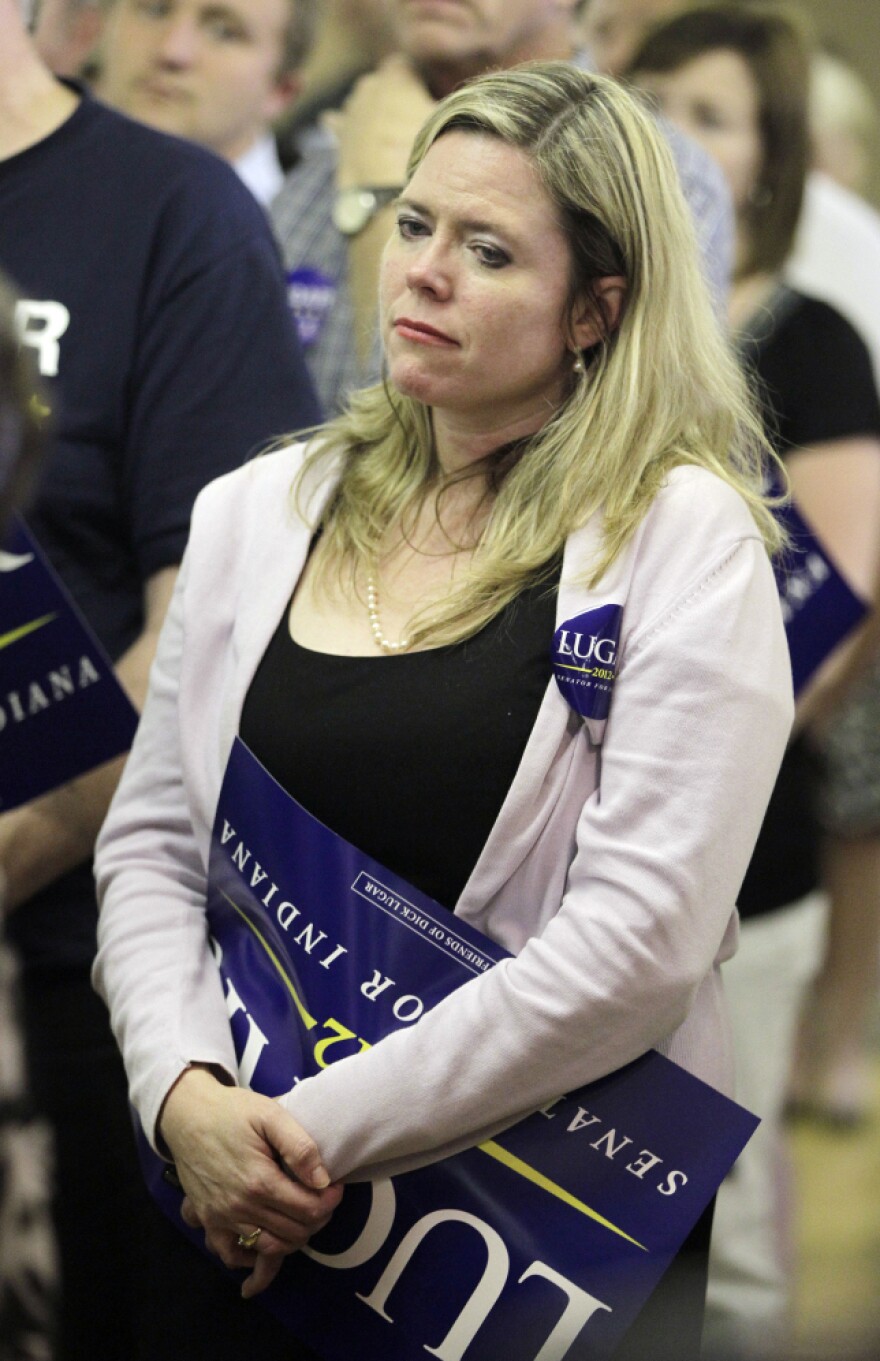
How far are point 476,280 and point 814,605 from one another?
97 cm

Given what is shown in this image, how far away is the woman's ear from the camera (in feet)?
4.68

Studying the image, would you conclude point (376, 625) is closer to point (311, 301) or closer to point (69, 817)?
point (69, 817)

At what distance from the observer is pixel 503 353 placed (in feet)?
4.65

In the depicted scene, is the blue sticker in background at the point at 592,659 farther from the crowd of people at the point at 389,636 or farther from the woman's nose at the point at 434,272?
the woman's nose at the point at 434,272

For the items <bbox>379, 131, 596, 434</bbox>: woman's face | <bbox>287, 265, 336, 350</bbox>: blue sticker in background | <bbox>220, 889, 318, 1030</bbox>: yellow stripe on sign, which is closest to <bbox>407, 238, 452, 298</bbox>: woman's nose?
<bbox>379, 131, 596, 434</bbox>: woman's face

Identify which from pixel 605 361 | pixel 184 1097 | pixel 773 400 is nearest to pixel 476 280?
pixel 605 361

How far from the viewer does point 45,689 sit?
1.60m

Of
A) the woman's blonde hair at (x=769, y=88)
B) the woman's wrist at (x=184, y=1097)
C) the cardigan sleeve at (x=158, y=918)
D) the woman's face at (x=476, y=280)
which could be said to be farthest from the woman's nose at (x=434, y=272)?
the woman's blonde hair at (x=769, y=88)

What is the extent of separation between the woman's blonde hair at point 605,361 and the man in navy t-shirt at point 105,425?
0.34 meters

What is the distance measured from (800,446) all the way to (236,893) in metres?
1.35

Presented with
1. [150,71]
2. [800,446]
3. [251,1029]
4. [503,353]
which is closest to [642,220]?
[503,353]

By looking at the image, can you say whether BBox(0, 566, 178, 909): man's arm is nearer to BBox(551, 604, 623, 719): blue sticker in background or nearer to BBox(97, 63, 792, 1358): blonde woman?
BBox(97, 63, 792, 1358): blonde woman

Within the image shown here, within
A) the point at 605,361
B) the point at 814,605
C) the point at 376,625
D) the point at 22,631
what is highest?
the point at 605,361

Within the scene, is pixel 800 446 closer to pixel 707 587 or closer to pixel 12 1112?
pixel 707 587
